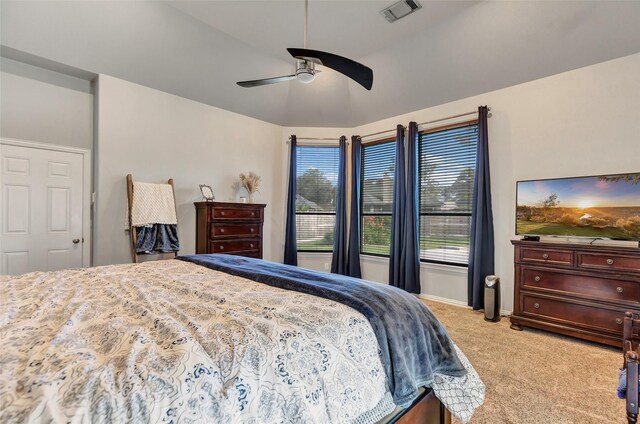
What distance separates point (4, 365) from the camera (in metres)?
0.81

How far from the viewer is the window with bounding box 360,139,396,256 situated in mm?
4984

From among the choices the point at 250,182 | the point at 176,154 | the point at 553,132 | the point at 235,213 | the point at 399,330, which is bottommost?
the point at 399,330

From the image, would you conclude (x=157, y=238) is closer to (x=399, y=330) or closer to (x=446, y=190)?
(x=399, y=330)

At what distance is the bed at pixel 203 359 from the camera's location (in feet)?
2.36

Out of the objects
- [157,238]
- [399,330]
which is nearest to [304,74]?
[399,330]

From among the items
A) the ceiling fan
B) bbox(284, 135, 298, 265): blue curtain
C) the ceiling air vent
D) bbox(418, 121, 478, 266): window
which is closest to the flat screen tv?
bbox(418, 121, 478, 266): window

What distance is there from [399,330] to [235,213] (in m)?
3.36

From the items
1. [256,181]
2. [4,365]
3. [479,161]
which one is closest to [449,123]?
[479,161]

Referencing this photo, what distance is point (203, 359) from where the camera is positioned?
0.86 metres

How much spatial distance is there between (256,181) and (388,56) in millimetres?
2634

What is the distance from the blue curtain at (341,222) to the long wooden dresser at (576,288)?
8.43ft

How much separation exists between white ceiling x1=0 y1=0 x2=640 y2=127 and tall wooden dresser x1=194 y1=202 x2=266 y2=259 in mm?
1627

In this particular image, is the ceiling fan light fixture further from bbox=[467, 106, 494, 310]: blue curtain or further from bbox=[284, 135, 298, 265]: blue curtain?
bbox=[284, 135, 298, 265]: blue curtain

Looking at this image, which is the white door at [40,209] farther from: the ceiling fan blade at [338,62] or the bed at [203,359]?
the ceiling fan blade at [338,62]
